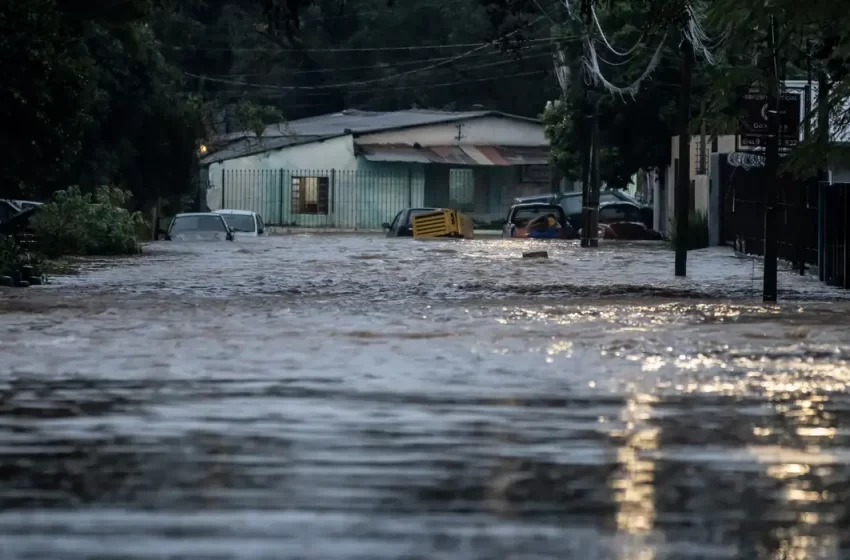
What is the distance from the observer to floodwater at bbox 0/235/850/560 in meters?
6.30

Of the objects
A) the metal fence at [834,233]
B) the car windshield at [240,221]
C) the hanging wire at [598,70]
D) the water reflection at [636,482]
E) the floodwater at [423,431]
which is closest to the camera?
the water reflection at [636,482]

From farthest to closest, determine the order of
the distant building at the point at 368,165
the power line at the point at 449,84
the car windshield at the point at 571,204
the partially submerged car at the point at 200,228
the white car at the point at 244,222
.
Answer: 1. the power line at the point at 449,84
2. the distant building at the point at 368,165
3. the car windshield at the point at 571,204
4. the white car at the point at 244,222
5. the partially submerged car at the point at 200,228

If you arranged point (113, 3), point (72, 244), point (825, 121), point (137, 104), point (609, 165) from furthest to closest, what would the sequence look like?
point (609, 165) → point (137, 104) → point (72, 244) → point (113, 3) → point (825, 121)

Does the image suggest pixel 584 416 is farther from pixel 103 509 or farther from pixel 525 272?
pixel 525 272

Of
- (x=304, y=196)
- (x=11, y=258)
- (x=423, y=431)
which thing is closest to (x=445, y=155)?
(x=304, y=196)

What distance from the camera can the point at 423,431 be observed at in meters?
8.73

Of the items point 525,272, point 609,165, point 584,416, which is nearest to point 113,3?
point 525,272

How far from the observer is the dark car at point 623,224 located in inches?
1908

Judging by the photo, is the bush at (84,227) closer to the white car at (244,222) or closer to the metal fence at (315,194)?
the white car at (244,222)

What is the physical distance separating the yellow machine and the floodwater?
29.8 meters

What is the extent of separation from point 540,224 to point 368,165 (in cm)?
2069

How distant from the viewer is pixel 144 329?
47.9 feet

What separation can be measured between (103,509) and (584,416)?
3305 mm

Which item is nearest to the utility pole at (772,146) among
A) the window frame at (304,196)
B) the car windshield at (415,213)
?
the car windshield at (415,213)
